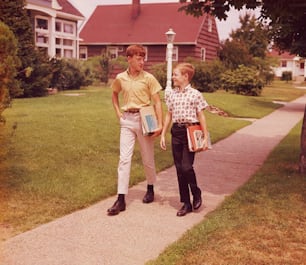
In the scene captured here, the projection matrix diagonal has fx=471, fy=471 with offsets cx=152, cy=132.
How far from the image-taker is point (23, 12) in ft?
58.1

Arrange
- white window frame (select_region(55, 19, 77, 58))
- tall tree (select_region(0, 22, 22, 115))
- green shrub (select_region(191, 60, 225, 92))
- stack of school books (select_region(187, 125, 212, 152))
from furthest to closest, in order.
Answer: white window frame (select_region(55, 19, 77, 58)) < green shrub (select_region(191, 60, 225, 92)) < stack of school books (select_region(187, 125, 212, 152)) < tall tree (select_region(0, 22, 22, 115))

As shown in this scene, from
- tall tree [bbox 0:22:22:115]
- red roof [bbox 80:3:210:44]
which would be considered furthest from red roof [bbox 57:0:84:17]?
tall tree [bbox 0:22:22:115]

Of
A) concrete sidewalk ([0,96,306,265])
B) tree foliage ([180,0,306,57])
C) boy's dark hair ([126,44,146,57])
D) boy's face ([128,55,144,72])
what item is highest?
tree foliage ([180,0,306,57])

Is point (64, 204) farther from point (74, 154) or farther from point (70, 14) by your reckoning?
point (70, 14)

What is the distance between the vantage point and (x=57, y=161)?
7.93m

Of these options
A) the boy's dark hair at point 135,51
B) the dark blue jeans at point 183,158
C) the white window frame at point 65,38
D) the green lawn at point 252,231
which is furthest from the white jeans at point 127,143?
the white window frame at point 65,38

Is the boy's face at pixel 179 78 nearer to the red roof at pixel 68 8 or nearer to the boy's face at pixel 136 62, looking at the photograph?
the boy's face at pixel 136 62

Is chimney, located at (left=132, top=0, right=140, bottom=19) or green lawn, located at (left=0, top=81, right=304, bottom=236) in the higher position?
chimney, located at (left=132, top=0, right=140, bottom=19)

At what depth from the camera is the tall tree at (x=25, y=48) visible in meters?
17.3

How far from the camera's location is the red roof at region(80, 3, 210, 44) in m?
41.8

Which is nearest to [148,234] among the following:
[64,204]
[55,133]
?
[64,204]

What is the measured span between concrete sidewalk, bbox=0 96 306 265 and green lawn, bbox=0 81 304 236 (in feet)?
0.99

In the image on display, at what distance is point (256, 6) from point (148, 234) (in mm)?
4148

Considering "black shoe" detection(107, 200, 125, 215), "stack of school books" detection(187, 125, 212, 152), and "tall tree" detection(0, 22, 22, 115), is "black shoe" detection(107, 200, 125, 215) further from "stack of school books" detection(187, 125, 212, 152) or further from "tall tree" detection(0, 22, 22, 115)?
"tall tree" detection(0, 22, 22, 115)
